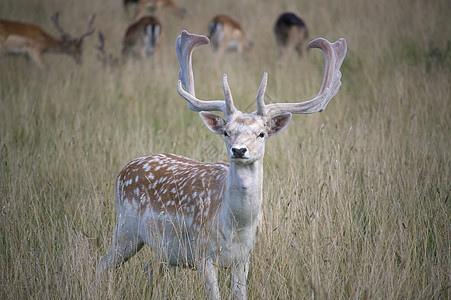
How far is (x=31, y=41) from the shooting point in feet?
36.5

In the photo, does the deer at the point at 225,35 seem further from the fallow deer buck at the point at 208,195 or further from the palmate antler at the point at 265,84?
the fallow deer buck at the point at 208,195

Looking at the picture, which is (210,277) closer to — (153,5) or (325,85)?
(325,85)

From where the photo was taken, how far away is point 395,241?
10.3 feet

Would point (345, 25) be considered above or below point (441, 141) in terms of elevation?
above

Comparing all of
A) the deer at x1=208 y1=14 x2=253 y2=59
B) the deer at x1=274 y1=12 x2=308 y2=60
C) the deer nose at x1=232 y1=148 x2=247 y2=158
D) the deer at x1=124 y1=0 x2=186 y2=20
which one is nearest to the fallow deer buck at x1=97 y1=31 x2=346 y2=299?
the deer nose at x1=232 y1=148 x2=247 y2=158

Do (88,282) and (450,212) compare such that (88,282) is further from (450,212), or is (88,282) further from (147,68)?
(147,68)

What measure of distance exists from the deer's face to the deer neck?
74 mm

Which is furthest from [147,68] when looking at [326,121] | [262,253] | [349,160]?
[262,253]

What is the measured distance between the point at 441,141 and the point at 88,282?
359 cm

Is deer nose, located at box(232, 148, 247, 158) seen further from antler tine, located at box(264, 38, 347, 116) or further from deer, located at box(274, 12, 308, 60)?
deer, located at box(274, 12, 308, 60)

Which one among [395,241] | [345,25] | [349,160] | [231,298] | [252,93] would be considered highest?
[345,25]

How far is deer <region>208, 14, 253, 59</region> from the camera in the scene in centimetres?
1295

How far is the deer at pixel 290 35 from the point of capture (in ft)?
36.2

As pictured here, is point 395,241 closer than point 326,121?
Yes
